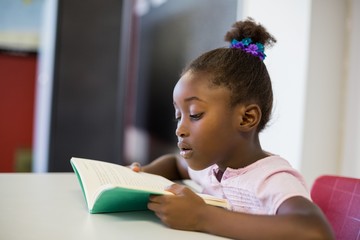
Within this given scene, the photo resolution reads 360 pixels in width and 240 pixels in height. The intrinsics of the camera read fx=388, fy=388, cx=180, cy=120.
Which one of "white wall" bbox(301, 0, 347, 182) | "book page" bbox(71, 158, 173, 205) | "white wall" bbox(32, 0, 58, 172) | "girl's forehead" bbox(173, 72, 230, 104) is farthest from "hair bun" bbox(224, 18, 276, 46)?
"white wall" bbox(32, 0, 58, 172)

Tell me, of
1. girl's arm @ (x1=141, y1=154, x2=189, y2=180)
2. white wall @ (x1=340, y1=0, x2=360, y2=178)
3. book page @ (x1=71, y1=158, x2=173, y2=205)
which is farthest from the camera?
white wall @ (x1=340, y1=0, x2=360, y2=178)

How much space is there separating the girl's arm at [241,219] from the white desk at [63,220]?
0.06 ft

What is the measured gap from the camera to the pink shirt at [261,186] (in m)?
0.61

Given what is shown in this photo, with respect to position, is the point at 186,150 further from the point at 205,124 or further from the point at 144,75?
the point at 144,75

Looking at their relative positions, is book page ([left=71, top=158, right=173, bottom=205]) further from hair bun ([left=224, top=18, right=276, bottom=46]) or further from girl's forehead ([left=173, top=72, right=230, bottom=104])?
hair bun ([left=224, top=18, right=276, bottom=46])

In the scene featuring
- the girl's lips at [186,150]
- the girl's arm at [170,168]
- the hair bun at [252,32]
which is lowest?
the girl's arm at [170,168]

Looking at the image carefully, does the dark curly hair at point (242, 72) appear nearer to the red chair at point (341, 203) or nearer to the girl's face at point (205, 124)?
the girl's face at point (205, 124)

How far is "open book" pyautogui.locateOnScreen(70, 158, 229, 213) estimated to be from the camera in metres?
0.60

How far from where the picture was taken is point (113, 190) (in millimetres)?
589

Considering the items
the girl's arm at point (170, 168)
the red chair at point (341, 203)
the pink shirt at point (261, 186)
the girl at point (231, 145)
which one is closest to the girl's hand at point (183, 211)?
the girl at point (231, 145)

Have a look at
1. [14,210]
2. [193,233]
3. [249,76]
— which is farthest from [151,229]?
[249,76]

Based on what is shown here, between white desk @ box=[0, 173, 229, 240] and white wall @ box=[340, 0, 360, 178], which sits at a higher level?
white wall @ box=[340, 0, 360, 178]

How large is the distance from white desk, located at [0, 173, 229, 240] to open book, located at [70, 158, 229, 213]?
0.02 metres

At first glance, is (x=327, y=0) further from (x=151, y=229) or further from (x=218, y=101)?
(x=151, y=229)
